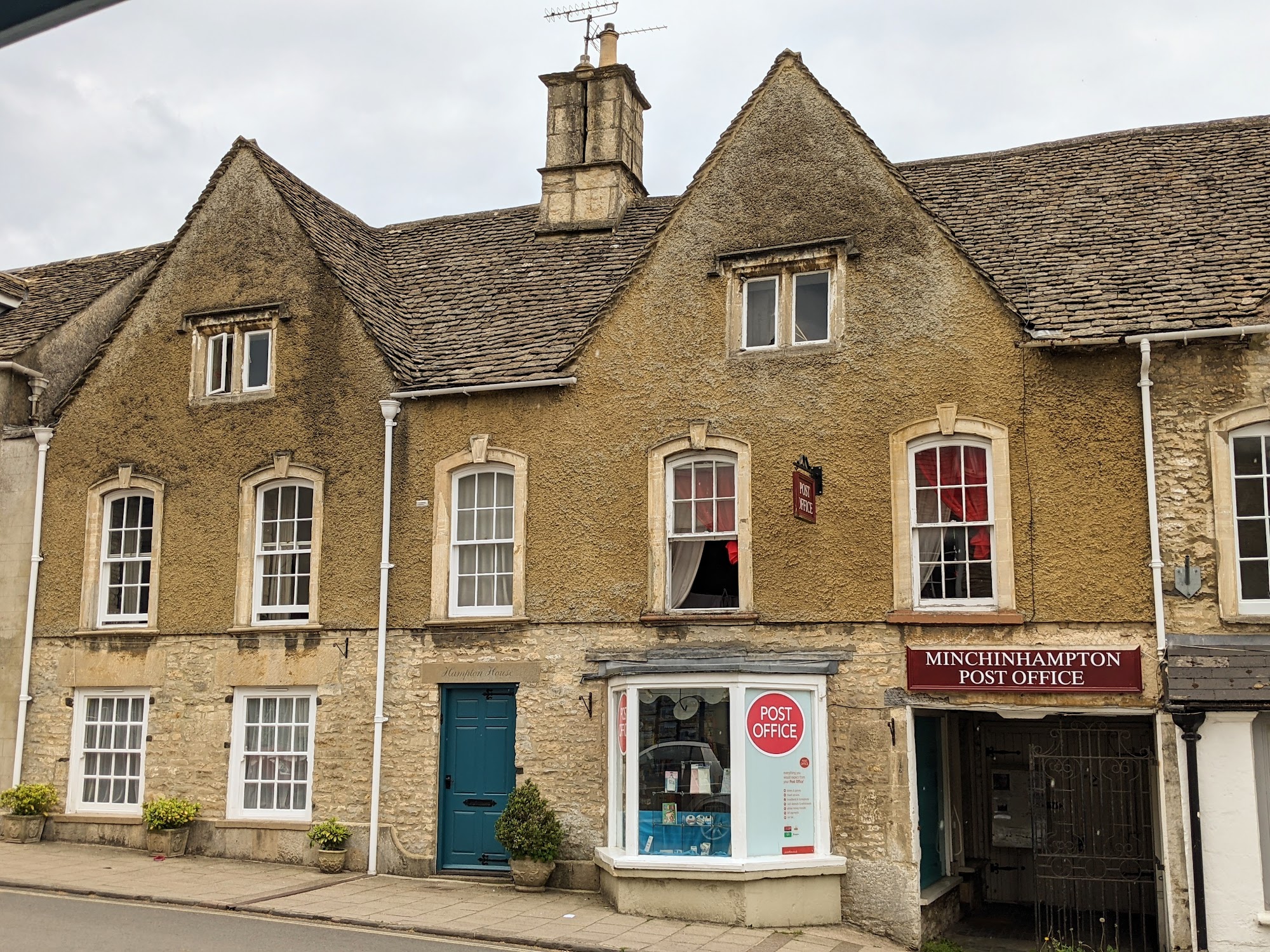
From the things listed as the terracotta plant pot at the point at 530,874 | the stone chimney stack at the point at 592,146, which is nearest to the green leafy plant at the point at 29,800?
the terracotta plant pot at the point at 530,874

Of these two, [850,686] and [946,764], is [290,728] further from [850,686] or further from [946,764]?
[946,764]

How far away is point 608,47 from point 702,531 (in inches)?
394

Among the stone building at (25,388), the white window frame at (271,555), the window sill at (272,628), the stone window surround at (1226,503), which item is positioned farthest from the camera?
the stone building at (25,388)

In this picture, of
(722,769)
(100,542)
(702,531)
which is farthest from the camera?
(100,542)

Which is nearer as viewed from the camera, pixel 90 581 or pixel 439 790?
pixel 439 790

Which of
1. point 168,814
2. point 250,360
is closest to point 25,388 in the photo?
point 250,360

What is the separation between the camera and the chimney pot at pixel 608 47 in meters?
21.3

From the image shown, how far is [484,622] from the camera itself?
16531 millimetres

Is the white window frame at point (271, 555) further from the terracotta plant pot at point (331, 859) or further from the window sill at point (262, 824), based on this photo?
the terracotta plant pot at point (331, 859)

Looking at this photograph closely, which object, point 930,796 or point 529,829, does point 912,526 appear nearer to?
point 930,796

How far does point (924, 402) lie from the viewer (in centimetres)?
1509

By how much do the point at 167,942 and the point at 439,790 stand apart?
496 centimetres

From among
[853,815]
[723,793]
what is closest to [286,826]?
A: [723,793]

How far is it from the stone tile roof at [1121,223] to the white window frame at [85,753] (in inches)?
540
